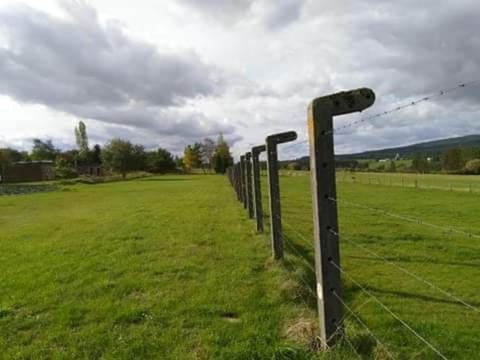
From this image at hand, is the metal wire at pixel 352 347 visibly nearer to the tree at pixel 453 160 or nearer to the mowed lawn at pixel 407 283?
the mowed lawn at pixel 407 283

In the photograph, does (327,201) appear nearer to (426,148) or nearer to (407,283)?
(426,148)

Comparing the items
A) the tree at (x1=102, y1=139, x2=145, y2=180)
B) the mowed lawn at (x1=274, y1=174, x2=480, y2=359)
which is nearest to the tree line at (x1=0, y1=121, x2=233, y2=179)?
the tree at (x1=102, y1=139, x2=145, y2=180)

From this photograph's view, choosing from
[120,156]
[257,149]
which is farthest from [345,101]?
[120,156]

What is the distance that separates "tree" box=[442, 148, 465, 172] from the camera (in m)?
3.06

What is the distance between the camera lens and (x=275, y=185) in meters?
5.63

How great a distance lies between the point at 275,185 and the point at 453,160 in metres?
2.75

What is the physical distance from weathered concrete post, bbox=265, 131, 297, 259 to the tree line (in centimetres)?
5954

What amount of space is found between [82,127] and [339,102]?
108 metres

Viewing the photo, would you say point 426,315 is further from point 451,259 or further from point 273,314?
point 451,259

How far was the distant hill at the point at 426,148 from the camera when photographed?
101 inches

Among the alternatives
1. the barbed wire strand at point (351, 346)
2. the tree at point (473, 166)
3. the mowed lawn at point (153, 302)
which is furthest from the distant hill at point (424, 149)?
the mowed lawn at point (153, 302)

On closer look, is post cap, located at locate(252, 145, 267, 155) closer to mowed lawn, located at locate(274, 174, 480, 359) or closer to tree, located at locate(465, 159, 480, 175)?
mowed lawn, located at locate(274, 174, 480, 359)

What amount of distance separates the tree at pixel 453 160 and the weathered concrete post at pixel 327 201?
954mm

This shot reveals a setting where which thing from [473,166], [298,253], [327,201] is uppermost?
[473,166]
